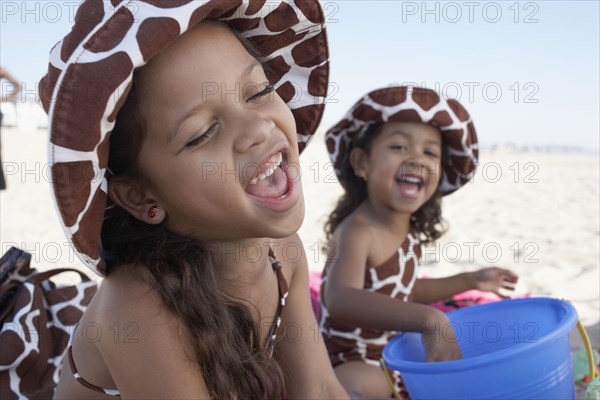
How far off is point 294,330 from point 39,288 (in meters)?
0.79

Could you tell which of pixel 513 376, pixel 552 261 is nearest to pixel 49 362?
pixel 513 376

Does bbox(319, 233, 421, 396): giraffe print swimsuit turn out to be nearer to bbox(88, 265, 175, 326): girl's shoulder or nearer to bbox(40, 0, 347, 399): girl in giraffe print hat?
bbox(40, 0, 347, 399): girl in giraffe print hat

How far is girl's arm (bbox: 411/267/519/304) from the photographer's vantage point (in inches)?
84.9

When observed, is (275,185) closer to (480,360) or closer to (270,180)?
(270,180)

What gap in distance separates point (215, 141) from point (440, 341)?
0.94 metres

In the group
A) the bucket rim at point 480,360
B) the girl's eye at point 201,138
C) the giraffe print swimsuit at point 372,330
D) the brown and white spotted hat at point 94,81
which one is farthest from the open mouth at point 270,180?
the giraffe print swimsuit at point 372,330

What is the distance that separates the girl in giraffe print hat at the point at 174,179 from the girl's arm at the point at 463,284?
40.6 inches

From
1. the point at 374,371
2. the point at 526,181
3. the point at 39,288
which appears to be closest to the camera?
the point at 39,288

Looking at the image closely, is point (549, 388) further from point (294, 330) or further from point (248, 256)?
point (248, 256)

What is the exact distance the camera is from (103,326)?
4.04ft

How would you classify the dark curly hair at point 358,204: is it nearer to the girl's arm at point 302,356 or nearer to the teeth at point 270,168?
the girl's arm at point 302,356

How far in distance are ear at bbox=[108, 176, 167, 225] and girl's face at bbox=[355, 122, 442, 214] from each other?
1.18 m

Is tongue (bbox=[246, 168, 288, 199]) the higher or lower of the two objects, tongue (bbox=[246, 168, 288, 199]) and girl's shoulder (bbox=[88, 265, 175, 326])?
the higher

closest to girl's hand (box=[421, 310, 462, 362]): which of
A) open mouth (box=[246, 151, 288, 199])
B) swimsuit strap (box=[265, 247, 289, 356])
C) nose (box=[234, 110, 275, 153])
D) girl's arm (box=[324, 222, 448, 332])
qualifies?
girl's arm (box=[324, 222, 448, 332])
